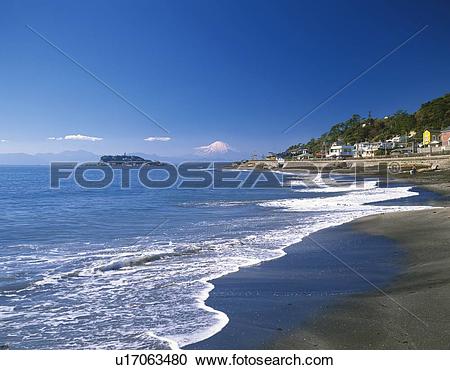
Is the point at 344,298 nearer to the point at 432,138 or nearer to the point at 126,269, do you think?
the point at 126,269

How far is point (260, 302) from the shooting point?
215 inches

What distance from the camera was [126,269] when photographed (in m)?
7.78

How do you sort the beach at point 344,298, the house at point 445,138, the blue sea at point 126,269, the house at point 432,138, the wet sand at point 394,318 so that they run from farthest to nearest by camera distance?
the house at point 432,138, the house at point 445,138, the blue sea at point 126,269, the beach at point 344,298, the wet sand at point 394,318

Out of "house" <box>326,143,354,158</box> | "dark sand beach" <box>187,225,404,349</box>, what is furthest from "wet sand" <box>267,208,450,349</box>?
"house" <box>326,143,354,158</box>

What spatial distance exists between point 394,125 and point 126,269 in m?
114

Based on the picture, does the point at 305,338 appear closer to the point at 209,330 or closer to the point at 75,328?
the point at 209,330

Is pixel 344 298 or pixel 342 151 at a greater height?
pixel 342 151

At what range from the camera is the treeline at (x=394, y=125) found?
9019cm

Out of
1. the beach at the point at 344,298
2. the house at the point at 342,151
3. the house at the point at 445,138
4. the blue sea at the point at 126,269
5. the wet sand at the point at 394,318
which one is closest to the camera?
the wet sand at the point at 394,318

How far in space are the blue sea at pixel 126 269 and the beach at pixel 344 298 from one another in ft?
1.45

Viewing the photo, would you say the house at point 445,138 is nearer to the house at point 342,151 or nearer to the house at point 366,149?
the house at point 366,149

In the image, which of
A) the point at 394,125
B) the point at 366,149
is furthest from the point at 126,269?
the point at 394,125

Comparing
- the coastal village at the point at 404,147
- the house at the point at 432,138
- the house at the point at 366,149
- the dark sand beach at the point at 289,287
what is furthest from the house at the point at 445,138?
the dark sand beach at the point at 289,287
